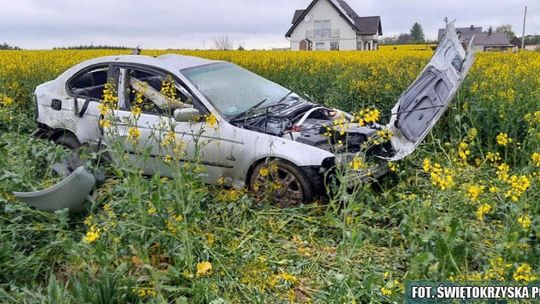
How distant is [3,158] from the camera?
154 inches

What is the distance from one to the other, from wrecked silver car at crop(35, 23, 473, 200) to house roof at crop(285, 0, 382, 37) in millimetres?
43007

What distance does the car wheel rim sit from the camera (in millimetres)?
3947

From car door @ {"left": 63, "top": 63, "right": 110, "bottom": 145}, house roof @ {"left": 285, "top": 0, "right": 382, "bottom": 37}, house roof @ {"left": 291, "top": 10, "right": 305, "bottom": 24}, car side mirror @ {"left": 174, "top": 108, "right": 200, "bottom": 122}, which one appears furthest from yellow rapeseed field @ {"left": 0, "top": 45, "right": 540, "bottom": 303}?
house roof @ {"left": 291, "top": 10, "right": 305, "bottom": 24}

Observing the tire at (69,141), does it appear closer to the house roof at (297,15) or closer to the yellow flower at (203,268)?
the yellow flower at (203,268)

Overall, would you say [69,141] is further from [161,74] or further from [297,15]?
[297,15]

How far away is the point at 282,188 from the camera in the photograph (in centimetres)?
398

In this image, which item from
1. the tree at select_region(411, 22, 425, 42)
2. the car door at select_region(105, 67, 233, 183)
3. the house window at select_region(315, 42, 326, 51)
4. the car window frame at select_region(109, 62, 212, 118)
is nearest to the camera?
the car door at select_region(105, 67, 233, 183)

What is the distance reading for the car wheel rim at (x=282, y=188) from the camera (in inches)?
155

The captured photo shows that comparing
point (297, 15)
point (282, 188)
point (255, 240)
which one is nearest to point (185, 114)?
point (282, 188)

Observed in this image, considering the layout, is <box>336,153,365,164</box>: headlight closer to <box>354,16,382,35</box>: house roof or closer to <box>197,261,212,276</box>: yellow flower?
<box>197,261,212,276</box>: yellow flower

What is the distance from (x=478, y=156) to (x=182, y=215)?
12.5 feet

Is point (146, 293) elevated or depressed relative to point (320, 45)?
depressed

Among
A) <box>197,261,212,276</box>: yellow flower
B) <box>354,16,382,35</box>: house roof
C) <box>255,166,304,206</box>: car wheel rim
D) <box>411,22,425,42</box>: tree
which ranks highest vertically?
<box>411,22,425,42</box>: tree

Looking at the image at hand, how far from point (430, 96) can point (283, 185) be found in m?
1.92
